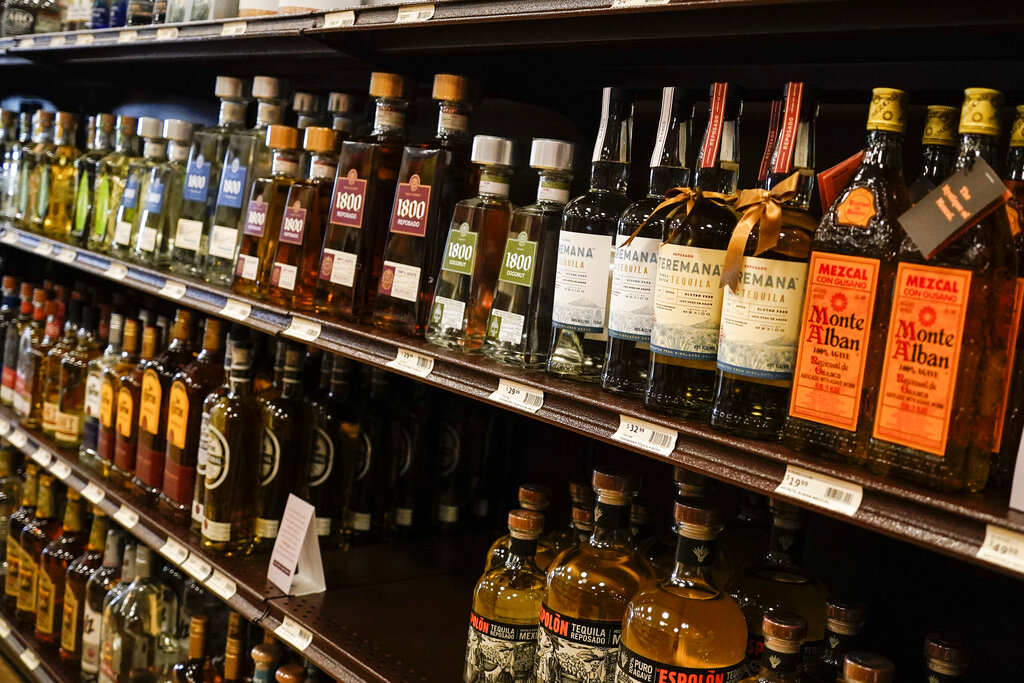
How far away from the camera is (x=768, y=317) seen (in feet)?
3.43

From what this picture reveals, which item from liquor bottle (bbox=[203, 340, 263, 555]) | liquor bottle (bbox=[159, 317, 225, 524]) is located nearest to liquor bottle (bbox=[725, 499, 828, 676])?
liquor bottle (bbox=[203, 340, 263, 555])

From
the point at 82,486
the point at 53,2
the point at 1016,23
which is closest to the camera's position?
the point at 1016,23

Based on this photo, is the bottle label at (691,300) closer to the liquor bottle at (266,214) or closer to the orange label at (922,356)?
the orange label at (922,356)

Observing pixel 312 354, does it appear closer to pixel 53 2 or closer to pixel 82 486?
pixel 82 486

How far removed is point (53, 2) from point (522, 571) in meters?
2.83

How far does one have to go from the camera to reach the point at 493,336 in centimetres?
144

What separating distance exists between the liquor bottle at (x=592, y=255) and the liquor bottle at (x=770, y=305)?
25 centimetres

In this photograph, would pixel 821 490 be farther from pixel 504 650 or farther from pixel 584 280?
pixel 504 650

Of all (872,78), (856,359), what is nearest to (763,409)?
(856,359)

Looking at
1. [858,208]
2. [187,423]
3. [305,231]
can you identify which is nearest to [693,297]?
[858,208]

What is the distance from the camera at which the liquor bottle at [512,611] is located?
133 centimetres

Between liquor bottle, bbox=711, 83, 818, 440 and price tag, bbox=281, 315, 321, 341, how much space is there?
83cm

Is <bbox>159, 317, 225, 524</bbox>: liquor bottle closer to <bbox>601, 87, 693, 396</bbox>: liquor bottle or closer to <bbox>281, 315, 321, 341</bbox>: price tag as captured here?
<bbox>281, 315, 321, 341</bbox>: price tag

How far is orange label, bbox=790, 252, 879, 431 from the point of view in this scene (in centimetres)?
97
